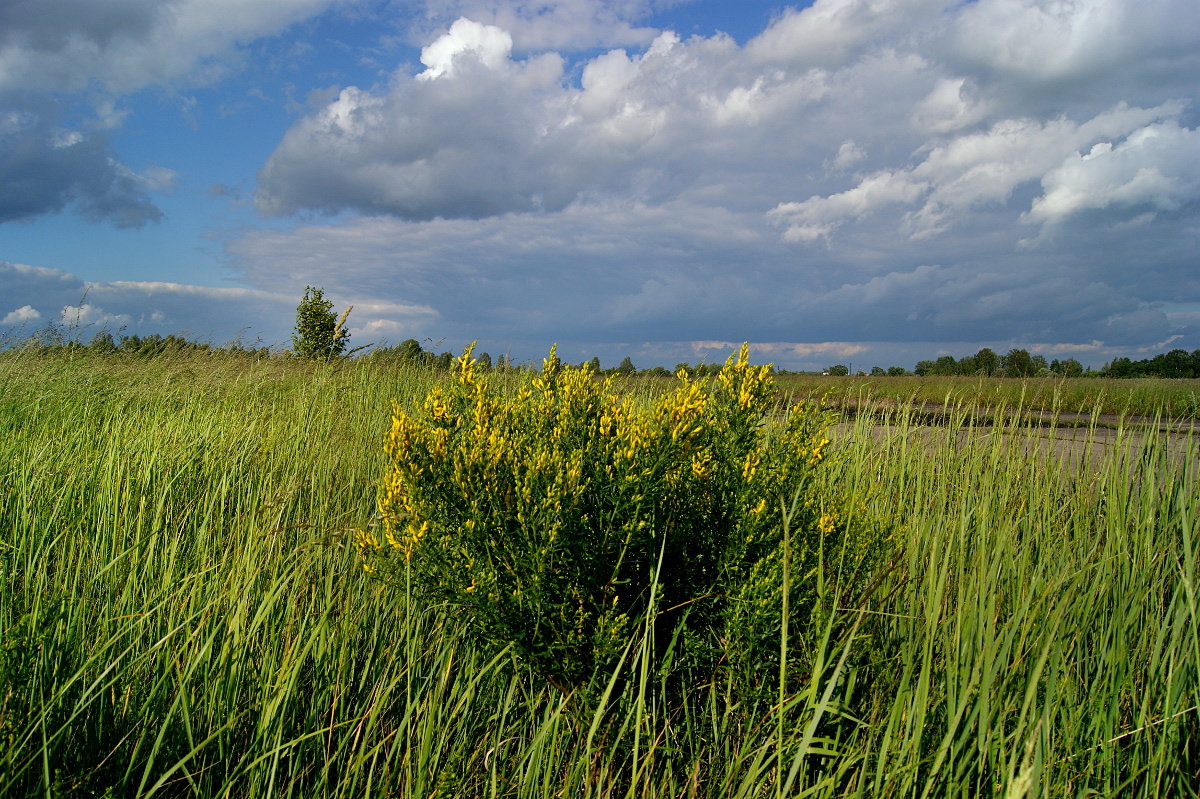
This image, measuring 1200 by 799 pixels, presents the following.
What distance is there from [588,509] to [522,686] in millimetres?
658

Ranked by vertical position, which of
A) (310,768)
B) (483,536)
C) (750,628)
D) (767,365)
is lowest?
(310,768)

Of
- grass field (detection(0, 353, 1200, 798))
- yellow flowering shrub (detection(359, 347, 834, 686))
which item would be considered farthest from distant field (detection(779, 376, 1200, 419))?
grass field (detection(0, 353, 1200, 798))

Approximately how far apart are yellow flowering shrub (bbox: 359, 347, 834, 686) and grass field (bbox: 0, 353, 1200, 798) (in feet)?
0.55

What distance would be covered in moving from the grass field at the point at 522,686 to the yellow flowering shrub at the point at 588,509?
17 cm

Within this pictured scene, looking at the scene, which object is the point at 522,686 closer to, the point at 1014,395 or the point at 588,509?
the point at 588,509

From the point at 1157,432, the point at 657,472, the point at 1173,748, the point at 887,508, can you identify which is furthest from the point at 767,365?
the point at 1157,432

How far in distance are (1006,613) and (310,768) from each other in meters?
2.31

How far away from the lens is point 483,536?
77.4 inches

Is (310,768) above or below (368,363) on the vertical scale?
below

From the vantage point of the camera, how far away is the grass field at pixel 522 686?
157cm

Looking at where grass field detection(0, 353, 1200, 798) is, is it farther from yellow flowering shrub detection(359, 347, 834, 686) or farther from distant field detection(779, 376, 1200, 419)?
distant field detection(779, 376, 1200, 419)

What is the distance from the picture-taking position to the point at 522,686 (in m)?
2.20

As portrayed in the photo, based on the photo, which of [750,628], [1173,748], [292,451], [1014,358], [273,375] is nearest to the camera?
[1173,748]

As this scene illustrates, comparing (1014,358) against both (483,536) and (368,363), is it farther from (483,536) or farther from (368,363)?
(483,536)
